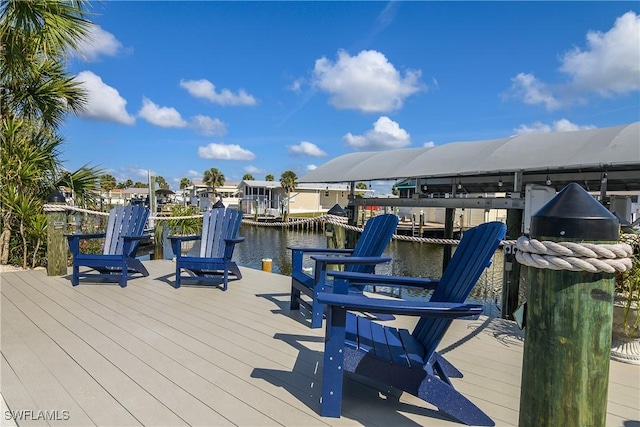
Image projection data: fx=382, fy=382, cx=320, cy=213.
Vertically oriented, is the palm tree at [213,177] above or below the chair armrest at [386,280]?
above

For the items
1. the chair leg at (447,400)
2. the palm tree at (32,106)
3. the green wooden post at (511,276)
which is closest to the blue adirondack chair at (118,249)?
the palm tree at (32,106)

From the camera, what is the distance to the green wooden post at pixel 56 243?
4.62m

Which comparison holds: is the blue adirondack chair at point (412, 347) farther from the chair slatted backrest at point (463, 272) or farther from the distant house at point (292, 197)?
the distant house at point (292, 197)

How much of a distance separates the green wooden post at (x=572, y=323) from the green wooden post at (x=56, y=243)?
5189 millimetres

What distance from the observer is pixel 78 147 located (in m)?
5.77

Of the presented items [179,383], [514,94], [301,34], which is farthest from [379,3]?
[179,383]

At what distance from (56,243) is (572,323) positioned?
209 inches

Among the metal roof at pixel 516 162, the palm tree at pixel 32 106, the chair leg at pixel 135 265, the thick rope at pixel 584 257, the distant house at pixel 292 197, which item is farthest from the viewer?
the distant house at pixel 292 197

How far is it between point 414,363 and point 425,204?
504cm

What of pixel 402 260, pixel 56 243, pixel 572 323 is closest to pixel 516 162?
pixel 572 323

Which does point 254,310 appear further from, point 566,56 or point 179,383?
point 566,56

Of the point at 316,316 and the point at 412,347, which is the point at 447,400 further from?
the point at 316,316

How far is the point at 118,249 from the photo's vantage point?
465cm

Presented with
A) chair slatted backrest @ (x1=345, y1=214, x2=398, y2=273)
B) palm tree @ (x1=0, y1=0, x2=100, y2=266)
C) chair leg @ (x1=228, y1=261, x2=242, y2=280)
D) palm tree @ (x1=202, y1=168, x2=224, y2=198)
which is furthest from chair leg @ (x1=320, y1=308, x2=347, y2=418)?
palm tree @ (x1=202, y1=168, x2=224, y2=198)
